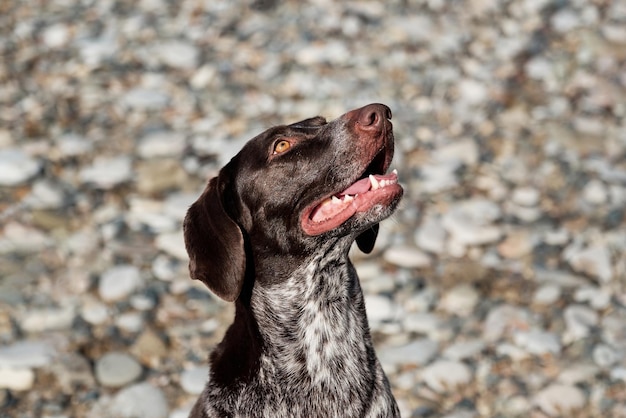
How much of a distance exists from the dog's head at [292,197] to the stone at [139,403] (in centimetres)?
218

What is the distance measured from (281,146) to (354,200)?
53 cm

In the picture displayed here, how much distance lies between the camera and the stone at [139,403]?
689 centimetres

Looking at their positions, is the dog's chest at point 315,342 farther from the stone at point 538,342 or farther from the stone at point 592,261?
the stone at point 592,261

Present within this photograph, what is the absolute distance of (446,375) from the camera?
7.23 meters

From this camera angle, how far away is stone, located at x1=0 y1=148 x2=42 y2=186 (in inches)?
Answer: 366

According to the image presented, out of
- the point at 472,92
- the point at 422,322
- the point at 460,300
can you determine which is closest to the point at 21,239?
the point at 422,322

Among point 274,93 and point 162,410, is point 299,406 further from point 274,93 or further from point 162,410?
point 274,93

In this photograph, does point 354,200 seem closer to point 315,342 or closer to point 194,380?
point 315,342

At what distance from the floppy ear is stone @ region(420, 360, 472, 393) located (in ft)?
8.85

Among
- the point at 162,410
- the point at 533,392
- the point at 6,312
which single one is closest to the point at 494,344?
the point at 533,392

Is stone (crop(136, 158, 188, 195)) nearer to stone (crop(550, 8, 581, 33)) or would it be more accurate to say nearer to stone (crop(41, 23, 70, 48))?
stone (crop(41, 23, 70, 48))

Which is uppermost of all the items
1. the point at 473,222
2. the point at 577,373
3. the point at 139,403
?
the point at 139,403

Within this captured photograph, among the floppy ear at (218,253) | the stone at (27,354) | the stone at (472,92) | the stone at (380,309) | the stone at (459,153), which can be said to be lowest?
the stone at (472,92)

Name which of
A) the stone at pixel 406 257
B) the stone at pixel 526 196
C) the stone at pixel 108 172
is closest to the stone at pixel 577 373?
the stone at pixel 406 257
